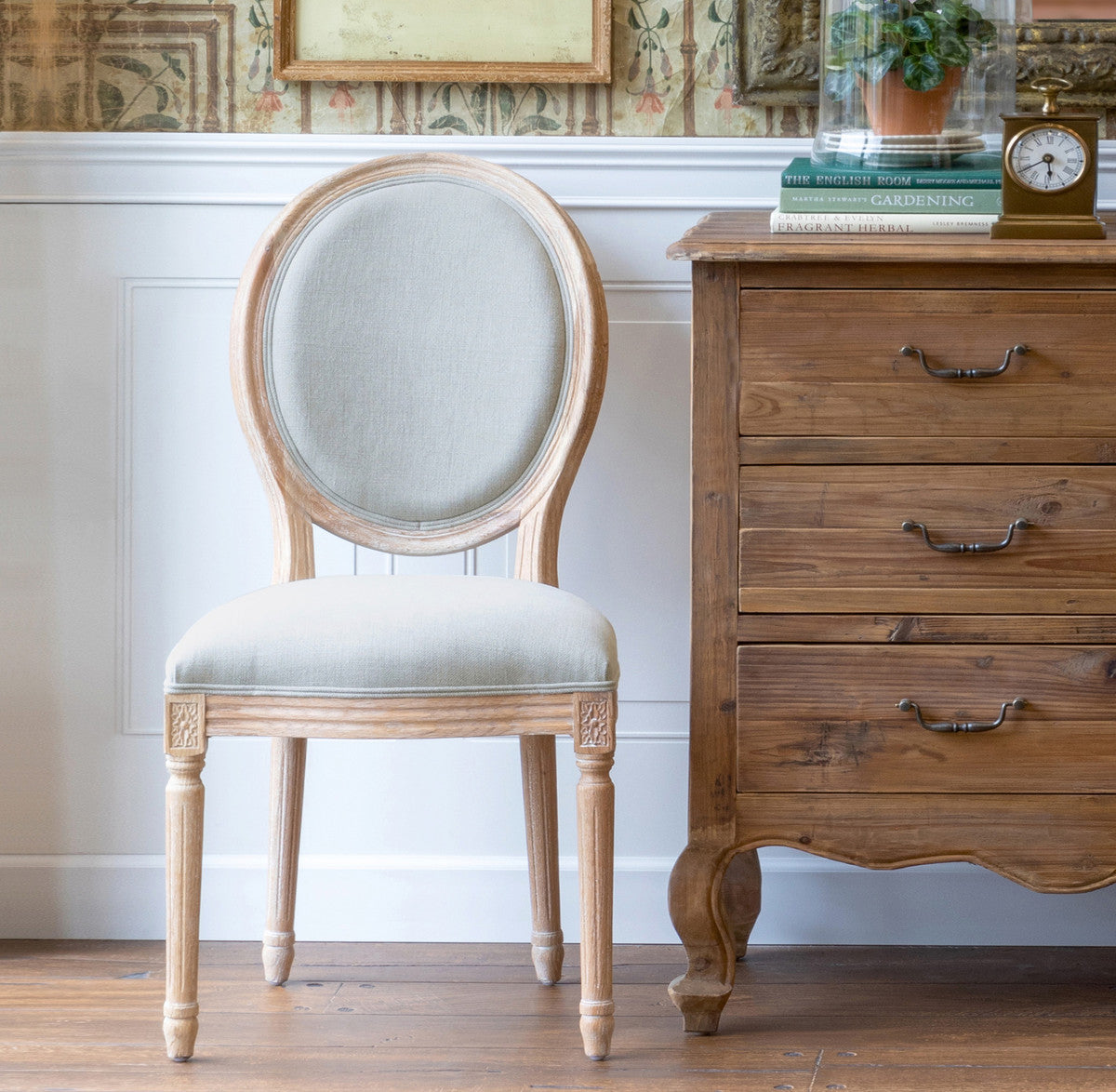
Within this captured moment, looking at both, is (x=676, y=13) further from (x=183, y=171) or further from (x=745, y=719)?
(x=745, y=719)

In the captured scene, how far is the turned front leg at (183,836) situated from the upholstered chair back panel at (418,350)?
419 mm

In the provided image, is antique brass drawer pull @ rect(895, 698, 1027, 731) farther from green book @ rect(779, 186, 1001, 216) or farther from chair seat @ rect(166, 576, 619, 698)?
green book @ rect(779, 186, 1001, 216)

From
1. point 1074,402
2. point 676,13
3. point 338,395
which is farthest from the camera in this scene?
point 676,13

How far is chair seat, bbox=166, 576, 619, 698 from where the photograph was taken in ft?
4.82

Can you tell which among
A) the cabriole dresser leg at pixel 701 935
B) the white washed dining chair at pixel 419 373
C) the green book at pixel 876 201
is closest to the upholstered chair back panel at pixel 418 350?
the white washed dining chair at pixel 419 373

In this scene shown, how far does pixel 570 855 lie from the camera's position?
205cm

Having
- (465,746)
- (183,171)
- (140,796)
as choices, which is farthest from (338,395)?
(140,796)

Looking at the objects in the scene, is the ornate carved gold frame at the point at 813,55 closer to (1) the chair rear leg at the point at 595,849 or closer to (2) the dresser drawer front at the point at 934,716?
(2) the dresser drawer front at the point at 934,716

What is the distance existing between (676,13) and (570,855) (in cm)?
127

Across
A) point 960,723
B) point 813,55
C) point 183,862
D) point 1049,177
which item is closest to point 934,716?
point 960,723

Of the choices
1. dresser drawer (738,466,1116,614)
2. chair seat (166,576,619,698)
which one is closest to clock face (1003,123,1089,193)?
dresser drawer (738,466,1116,614)

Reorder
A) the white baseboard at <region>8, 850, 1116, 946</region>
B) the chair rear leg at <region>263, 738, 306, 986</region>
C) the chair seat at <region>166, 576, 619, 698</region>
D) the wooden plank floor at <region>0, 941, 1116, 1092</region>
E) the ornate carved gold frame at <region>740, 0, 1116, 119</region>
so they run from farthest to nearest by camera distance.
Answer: the white baseboard at <region>8, 850, 1116, 946</region>
the ornate carved gold frame at <region>740, 0, 1116, 119</region>
the chair rear leg at <region>263, 738, 306, 986</region>
the wooden plank floor at <region>0, 941, 1116, 1092</region>
the chair seat at <region>166, 576, 619, 698</region>

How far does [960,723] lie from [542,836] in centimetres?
58

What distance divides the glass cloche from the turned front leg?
1069 millimetres
